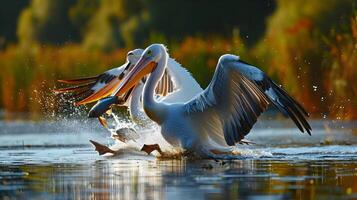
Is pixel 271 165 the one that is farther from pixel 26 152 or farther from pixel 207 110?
pixel 26 152

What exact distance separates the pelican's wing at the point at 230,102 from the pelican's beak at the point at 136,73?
94 cm

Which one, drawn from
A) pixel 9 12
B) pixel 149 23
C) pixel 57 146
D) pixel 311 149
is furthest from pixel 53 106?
pixel 9 12

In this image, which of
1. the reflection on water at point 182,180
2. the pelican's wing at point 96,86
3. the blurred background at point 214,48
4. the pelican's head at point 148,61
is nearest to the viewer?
the reflection on water at point 182,180

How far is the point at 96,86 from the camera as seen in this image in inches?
561

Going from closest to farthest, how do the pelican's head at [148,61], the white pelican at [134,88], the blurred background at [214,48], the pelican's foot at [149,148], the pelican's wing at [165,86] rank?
the pelican's foot at [149,148] → the pelican's head at [148,61] → the white pelican at [134,88] → the pelican's wing at [165,86] → the blurred background at [214,48]

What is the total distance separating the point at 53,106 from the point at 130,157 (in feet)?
27.5

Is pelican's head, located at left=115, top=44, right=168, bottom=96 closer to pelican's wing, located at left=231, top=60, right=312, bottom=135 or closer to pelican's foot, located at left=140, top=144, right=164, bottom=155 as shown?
pelican's foot, located at left=140, top=144, right=164, bottom=155

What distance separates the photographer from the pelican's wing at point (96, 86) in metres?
14.0

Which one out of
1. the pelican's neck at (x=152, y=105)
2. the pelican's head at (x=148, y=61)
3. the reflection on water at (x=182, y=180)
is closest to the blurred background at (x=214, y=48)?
the pelican's head at (x=148, y=61)

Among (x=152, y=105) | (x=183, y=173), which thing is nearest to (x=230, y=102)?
(x=152, y=105)

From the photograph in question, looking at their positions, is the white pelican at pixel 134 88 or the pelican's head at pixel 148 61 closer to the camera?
the pelican's head at pixel 148 61

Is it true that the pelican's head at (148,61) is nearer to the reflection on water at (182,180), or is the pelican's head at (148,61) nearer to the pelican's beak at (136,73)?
the pelican's beak at (136,73)

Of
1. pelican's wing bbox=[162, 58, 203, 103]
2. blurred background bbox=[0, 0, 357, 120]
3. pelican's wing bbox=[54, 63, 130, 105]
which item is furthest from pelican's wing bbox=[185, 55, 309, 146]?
blurred background bbox=[0, 0, 357, 120]

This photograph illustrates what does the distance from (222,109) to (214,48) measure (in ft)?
45.0
